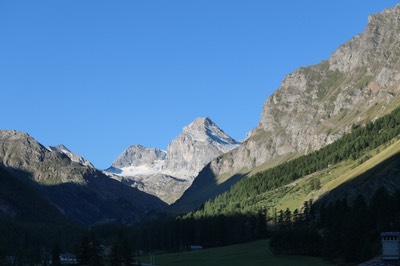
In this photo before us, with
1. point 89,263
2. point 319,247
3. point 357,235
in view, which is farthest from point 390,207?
point 89,263

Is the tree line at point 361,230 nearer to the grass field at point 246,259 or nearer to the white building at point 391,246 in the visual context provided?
the grass field at point 246,259

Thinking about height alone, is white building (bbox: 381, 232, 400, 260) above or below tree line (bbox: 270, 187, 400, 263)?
below

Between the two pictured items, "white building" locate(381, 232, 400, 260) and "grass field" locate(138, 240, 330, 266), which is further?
"grass field" locate(138, 240, 330, 266)

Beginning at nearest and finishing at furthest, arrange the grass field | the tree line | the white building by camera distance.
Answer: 1. the white building
2. the tree line
3. the grass field

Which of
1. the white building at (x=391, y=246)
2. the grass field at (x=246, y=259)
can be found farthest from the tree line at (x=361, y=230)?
the white building at (x=391, y=246)

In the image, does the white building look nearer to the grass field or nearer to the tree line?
the tree line

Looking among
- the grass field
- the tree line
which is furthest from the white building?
the grass field

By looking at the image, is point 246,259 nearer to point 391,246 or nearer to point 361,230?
point 361,230

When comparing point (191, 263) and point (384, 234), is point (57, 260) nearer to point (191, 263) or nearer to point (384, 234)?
point (191, 263)

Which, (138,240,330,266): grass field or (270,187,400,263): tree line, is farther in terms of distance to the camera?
(138,240,330,266): grass field

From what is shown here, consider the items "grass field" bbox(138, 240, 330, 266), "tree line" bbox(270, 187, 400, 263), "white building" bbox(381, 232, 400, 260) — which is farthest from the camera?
"grass field" bbox(138, 240, 330, 266)

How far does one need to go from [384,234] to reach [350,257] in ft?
67.1

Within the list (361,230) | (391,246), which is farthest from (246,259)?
(391,246)

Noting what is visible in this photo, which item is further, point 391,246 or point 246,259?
point 246,259
